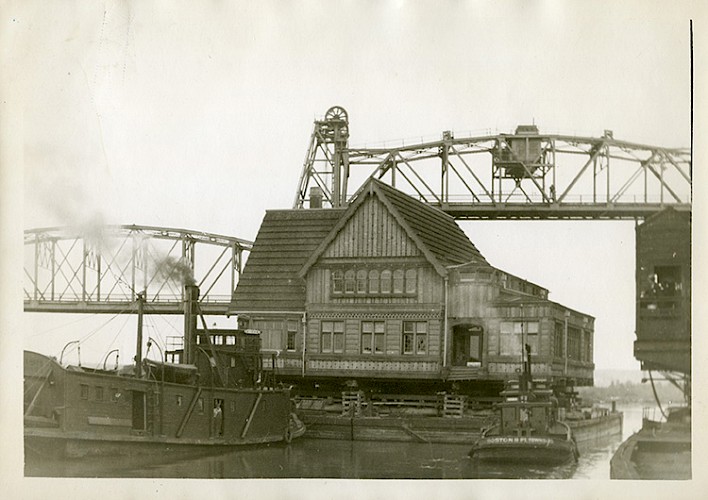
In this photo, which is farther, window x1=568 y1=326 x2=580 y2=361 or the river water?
window x1=568 y1=326 x2=580 y2=361

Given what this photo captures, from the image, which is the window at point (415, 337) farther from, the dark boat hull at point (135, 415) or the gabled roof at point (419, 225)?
the dark boat hull at point (135, 415)

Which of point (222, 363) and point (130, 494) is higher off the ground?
point (222, 363)

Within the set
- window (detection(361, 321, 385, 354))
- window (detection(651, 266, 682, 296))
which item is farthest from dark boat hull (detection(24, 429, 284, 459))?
window (detection(651, 266, 682, 296))

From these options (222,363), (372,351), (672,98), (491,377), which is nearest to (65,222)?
(222,363)

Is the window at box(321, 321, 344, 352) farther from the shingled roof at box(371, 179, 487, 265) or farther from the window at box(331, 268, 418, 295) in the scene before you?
the shingled roof at box(371, 179, 487, 265)

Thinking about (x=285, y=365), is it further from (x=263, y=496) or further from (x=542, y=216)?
(x=542, y=216)

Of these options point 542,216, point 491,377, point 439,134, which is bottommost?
point 491,377

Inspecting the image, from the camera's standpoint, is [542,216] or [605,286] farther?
[542,216]
